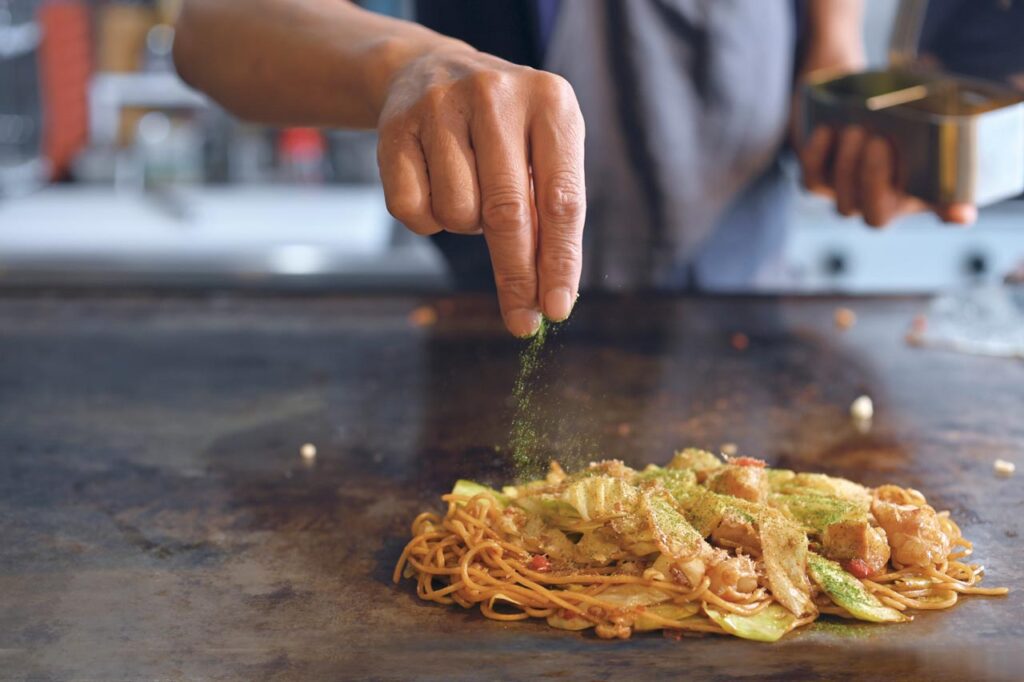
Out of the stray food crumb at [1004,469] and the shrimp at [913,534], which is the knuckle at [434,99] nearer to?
the shrimp at [913,534]

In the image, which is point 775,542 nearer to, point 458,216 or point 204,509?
point 458,216

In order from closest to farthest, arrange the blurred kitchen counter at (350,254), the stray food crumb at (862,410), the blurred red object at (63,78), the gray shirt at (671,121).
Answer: the stray food crumb at (862,410) < the gray shirt at (671,121) < the blurred kitchen counter at (350,254) < the blurred red object at (63,78)

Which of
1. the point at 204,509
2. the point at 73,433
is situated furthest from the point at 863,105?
the point at 73,433

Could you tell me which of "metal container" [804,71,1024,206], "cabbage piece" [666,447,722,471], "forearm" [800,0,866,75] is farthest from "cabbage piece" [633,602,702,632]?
"forearm" [800,0,866,75]

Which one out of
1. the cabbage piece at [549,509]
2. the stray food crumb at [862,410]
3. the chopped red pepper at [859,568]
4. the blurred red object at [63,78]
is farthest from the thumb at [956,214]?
the blurred red object at [63,78]

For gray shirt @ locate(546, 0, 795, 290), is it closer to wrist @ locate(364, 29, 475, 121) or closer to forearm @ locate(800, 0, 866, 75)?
forearm @ locate(800, 0, 866, 75)

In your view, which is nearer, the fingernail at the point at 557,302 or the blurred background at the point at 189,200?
the fingernail at the point at 557,302

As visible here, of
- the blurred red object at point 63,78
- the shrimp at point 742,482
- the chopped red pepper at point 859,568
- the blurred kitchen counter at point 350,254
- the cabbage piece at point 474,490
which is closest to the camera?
the chopped red pepper at point 859,568
